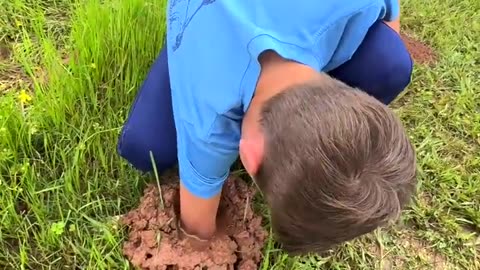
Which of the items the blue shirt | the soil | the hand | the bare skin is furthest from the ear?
the soil

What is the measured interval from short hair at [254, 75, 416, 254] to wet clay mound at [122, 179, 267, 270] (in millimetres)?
519

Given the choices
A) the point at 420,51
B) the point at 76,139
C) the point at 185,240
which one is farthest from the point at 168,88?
the point at 420,51

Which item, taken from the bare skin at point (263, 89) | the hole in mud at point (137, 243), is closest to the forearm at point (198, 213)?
the hole in mud at point (137, 243)

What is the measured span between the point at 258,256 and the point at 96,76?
0.67 metres

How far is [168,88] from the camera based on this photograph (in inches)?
72.1

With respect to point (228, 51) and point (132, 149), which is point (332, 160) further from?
point (132, 149)

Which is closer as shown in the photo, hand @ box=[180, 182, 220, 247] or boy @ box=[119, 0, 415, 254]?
boy @ box=[119, 0, 415, 254]

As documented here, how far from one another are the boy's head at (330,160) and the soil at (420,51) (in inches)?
49.8

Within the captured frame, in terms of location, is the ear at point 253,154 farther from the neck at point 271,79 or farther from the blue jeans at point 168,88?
the blue jeans at point 168,88

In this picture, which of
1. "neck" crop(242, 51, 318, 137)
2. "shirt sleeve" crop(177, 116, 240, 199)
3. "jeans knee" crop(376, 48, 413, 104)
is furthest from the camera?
"jeans knee" crop(376, 48, 413, 104)

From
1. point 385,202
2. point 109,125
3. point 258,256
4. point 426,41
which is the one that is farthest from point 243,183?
point 426,41

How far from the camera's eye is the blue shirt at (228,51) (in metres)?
1.36

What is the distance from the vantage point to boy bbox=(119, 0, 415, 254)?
115 centimetres

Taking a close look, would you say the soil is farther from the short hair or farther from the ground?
the short hair
